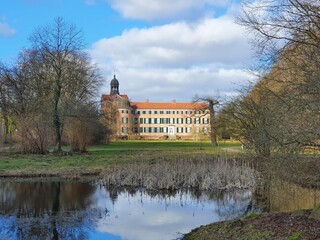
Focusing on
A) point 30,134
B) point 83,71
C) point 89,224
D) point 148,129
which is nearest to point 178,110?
point 148,129

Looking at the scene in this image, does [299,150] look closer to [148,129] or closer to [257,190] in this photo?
[257,190]

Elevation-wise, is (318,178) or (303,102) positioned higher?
(303,102)

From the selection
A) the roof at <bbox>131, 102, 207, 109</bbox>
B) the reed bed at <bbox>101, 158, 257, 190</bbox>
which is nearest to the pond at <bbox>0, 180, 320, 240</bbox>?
the reed bed at <bbox>101, 158, 257, 190</bbox>

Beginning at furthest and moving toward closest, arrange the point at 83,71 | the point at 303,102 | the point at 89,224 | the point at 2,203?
the point at 83,71, the point at 2,203, the point at 89,224, the point at 303,102

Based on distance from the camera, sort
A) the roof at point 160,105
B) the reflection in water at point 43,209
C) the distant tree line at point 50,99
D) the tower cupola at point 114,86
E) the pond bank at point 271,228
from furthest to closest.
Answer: the roof at point 160,105 → the tower cupola at point 114,86 → the distant tree line at point 50,99 → the reflection in water at point 43,209 → the pond bank at point 271,228

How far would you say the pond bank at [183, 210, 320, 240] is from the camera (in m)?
6.46

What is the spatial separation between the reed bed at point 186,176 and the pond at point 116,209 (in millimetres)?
658

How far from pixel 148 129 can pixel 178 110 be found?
8.69 meters

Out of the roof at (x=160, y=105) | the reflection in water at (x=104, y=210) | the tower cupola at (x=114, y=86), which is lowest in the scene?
the reflection in water at (x=104, y=210)

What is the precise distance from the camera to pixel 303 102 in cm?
829

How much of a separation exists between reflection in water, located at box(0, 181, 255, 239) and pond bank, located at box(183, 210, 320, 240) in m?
1.60

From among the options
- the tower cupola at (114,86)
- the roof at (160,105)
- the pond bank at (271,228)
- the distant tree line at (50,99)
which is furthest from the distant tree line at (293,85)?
the roof at (160,105)

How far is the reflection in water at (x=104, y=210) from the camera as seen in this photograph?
9578mm

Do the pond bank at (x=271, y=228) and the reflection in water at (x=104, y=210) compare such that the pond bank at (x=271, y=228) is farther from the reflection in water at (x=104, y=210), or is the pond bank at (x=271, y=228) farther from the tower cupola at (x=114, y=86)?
the tower cupola at (x=114, y=86)
